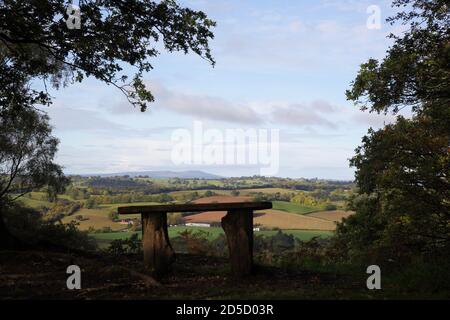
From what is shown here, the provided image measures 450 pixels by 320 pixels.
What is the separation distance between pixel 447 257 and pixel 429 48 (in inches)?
218

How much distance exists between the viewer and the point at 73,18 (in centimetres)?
1186

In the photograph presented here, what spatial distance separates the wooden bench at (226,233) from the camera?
9.32 metres

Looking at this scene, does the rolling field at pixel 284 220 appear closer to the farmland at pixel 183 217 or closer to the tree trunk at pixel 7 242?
the farmland at pixel 183 217

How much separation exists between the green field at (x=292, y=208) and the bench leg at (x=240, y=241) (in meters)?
51.8

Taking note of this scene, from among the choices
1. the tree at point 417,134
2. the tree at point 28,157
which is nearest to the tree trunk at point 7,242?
the tree at point 28,157

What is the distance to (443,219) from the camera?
12.6m

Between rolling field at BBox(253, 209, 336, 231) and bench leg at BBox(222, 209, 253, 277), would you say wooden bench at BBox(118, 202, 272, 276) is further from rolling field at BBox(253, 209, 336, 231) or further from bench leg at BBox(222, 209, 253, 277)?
rolling field at BBox(253, 209, 336, 231)

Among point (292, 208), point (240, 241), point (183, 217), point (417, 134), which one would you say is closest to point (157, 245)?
point (240, 241)

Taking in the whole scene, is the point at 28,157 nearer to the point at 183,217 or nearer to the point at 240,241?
the point at 240,241

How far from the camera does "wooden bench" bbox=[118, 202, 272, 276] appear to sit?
932cm

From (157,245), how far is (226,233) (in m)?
1.66
